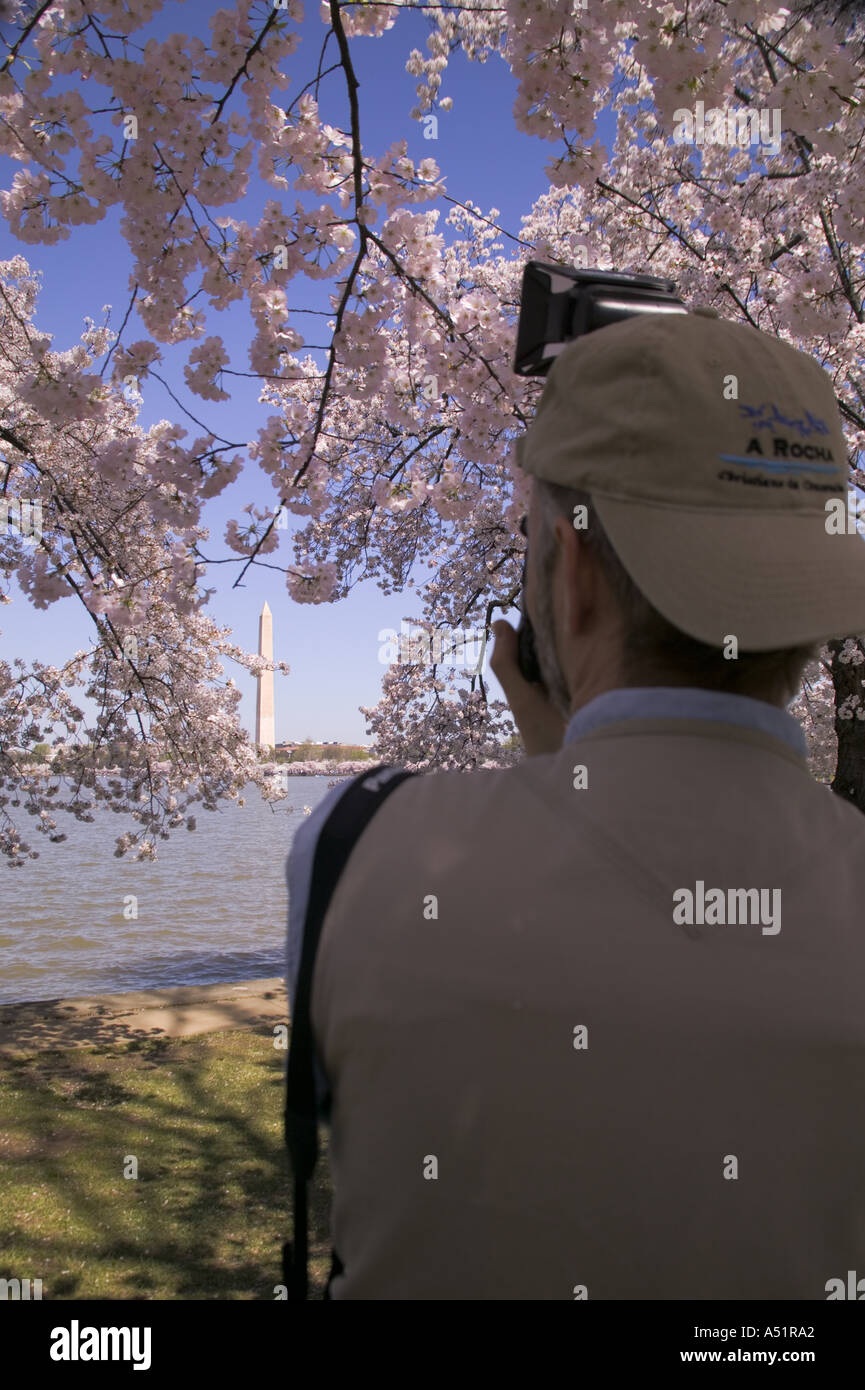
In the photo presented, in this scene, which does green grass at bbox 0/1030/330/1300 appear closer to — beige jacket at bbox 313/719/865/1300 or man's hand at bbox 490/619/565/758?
man's hand at bbox 490/619/565/758

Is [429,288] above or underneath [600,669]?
above

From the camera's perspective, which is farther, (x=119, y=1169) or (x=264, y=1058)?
(x=264, y=1058)

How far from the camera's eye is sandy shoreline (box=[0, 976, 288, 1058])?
10711mm

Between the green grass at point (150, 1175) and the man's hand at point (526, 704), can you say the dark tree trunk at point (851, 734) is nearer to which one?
the green grass at point (150, 1175)

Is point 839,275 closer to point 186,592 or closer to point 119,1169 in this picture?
point 186,592

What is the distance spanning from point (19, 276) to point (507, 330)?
9981 mm

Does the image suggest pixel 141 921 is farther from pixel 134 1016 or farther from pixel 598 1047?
pixel 598 1047

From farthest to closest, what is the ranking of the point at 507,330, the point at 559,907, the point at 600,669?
the point at 507,330 < the point at 600,669 < the point at 559,907

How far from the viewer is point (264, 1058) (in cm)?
952

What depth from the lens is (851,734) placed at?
8.93m

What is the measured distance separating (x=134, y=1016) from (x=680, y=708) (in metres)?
12.0

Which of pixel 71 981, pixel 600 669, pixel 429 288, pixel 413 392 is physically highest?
pixel 429 288

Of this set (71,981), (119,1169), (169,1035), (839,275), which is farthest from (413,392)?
(71,981)

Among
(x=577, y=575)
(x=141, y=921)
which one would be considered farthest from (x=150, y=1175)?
(x=141, y=921)
